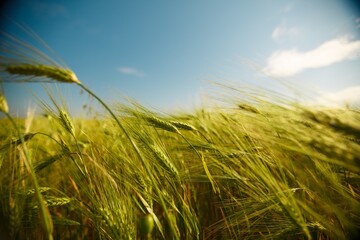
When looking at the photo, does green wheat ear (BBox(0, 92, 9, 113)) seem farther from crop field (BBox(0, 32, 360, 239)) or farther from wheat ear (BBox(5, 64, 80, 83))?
wheat ear (BBox(5, 64, 80, 83))

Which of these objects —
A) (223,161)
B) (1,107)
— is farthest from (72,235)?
(223,161)

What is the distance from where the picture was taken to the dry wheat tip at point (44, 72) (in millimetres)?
693

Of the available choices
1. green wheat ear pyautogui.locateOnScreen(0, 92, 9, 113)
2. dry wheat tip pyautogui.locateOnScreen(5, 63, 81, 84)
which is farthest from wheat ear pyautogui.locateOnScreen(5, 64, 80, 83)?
green wheat ear pyautogui.locateOnScreen(0, 92, 9, 113)

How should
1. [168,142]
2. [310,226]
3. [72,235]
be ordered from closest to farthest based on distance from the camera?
1. [310,226]
2. [72,235]
3. [168,142]

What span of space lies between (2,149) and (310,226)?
4.35ft

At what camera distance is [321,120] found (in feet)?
2.35

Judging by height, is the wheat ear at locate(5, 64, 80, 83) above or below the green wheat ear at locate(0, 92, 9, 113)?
above

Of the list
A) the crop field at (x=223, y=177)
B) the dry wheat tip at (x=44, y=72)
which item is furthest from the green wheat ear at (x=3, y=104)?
the dry wheat tip at (x=44, y=72)

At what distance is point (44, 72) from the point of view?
2.32ft

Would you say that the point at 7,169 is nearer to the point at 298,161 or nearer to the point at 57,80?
the point at 57,80

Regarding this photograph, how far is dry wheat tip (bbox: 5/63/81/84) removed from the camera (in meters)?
0.69

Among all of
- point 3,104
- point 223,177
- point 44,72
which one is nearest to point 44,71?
point 44,72

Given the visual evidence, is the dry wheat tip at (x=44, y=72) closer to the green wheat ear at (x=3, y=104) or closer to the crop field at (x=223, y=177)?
the crop field at (x=223, y=177)

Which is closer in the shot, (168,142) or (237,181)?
(237,181)
